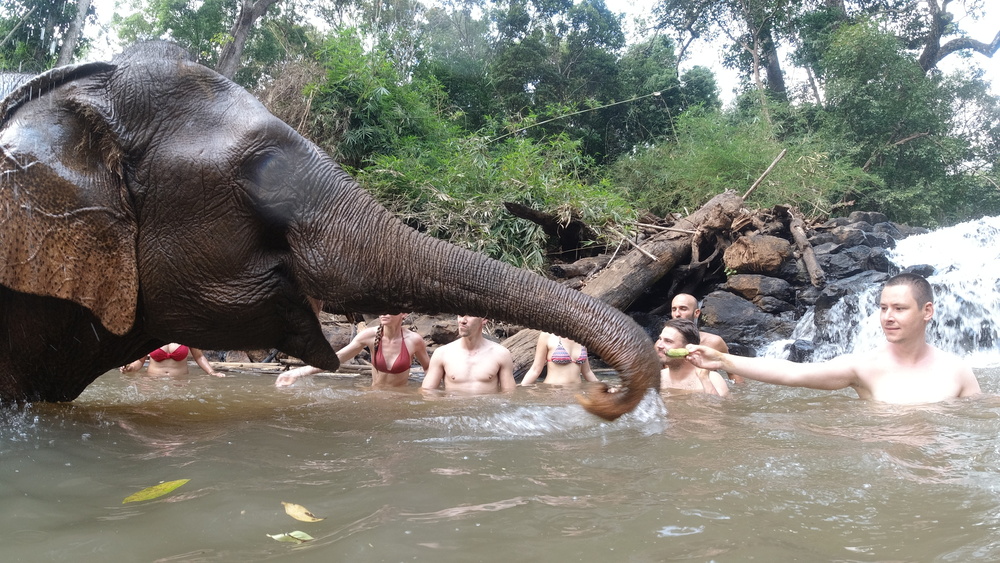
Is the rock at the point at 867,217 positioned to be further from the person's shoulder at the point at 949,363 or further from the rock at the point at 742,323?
the person's shoulder at the point at 949,363

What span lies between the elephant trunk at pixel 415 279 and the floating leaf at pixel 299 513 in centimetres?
103

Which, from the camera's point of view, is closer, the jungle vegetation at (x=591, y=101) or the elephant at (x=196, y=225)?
the elephant at (x=196, y=225)

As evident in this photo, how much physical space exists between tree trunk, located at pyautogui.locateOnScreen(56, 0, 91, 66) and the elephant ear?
1524 cm

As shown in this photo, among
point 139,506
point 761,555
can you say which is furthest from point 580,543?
point 139,506

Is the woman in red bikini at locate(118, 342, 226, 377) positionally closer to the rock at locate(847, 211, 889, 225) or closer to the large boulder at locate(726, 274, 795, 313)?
the large boulder at locate(726, 274, 795, 313)

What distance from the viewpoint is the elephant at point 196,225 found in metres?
2.86

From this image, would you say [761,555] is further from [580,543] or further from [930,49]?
[930,49]

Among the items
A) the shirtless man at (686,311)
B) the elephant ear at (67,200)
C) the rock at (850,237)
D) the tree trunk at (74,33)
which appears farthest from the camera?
the tree trunk at (74,33)

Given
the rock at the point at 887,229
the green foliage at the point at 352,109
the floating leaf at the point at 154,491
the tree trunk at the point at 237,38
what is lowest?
the floating leaf at the point at 154,491

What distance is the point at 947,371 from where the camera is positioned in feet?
13.9

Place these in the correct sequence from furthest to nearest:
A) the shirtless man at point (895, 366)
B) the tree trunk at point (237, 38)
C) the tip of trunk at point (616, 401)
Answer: the tree trunk at point (237, 38) < the shirtless man at point (895, 366) < the tip of trunk at point (616, 401)

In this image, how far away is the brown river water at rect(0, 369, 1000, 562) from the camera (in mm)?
1848

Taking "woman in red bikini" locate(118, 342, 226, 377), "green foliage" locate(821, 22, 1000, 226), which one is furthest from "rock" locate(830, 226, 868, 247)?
"woman in red bikini" locate(118, 342, 226, 377)

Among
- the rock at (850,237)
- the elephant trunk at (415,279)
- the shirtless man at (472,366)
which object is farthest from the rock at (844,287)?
the elephant trunk at (415,279)
